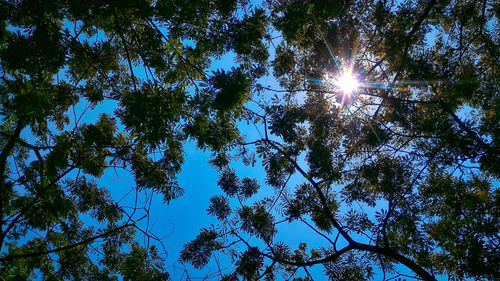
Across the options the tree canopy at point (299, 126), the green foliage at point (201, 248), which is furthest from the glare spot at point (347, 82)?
the green foliage at point (201, 248)

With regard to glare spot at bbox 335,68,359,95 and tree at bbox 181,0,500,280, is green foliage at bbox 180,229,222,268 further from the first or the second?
glare spot at bbox 335,68,359,95

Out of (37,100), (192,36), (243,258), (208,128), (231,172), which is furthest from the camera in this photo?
(231,172)

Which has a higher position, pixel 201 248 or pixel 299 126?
pixel 299 126

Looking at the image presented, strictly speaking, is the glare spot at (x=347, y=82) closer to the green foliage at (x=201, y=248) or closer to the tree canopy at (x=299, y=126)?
the tree canopy at (x=299, y=126)

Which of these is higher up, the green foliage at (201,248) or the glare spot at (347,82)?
the glare spot at (347,82)

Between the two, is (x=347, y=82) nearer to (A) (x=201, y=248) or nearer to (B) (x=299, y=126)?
(B) (x=299, y=126)

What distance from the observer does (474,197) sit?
3420 mm

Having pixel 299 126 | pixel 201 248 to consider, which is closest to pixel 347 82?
pixel 299 126

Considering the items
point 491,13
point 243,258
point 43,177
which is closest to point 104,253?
point 43,177

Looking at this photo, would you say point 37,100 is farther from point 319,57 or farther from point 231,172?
point 319,57

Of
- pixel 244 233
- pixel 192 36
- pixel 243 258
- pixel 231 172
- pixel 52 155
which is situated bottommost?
pixel 243 258

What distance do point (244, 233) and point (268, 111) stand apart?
224cm

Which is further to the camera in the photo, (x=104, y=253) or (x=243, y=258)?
(x=104, y=253)

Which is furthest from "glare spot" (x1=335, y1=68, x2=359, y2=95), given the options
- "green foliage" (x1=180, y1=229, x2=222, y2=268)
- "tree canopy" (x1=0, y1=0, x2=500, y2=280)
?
"green foliage" (x1=180, y1=229, x2=222, y2=268)
